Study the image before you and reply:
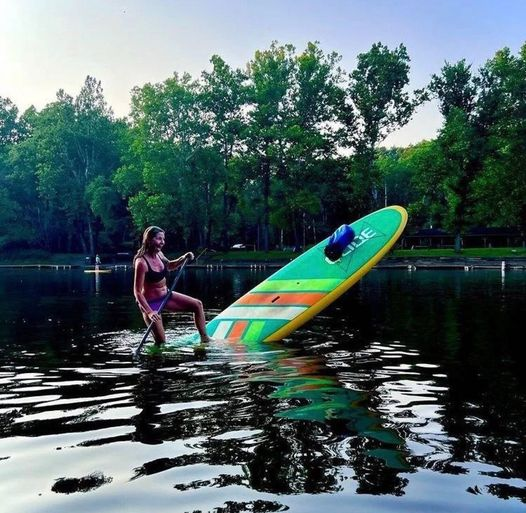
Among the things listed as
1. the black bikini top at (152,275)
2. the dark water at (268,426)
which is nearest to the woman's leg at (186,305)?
the black bikini top at (152,275)

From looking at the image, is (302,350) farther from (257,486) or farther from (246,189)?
(246,189)

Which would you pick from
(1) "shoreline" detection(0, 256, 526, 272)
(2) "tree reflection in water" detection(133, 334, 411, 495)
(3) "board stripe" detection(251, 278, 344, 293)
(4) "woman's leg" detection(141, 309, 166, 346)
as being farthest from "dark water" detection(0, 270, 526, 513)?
(1) "shoreline" detection(0, 256, 526, 272)

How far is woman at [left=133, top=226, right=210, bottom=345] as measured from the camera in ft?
29.5

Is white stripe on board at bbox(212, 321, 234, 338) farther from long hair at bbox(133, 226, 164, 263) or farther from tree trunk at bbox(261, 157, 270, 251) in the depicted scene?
tree trunk at bbox(261, 157, 270, 251)

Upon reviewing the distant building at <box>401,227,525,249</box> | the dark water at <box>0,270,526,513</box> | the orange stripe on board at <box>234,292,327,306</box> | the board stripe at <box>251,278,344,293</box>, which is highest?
the distant building at <box>401,227,525,249</box>

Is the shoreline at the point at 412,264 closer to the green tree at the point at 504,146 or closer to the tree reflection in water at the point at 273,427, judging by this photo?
the green tree at the point at 504,146

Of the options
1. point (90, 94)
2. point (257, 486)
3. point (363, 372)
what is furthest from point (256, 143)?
point (257, 486)

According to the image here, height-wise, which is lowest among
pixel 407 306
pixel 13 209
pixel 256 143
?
pixel 407 306

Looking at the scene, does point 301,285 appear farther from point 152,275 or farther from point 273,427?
point 273,427

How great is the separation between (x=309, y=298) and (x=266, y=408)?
4.72m

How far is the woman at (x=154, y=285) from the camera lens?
8.98 metres

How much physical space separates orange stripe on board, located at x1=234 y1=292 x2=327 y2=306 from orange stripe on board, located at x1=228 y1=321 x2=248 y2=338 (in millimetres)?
637

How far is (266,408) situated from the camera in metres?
5.55

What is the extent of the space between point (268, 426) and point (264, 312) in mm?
5464
